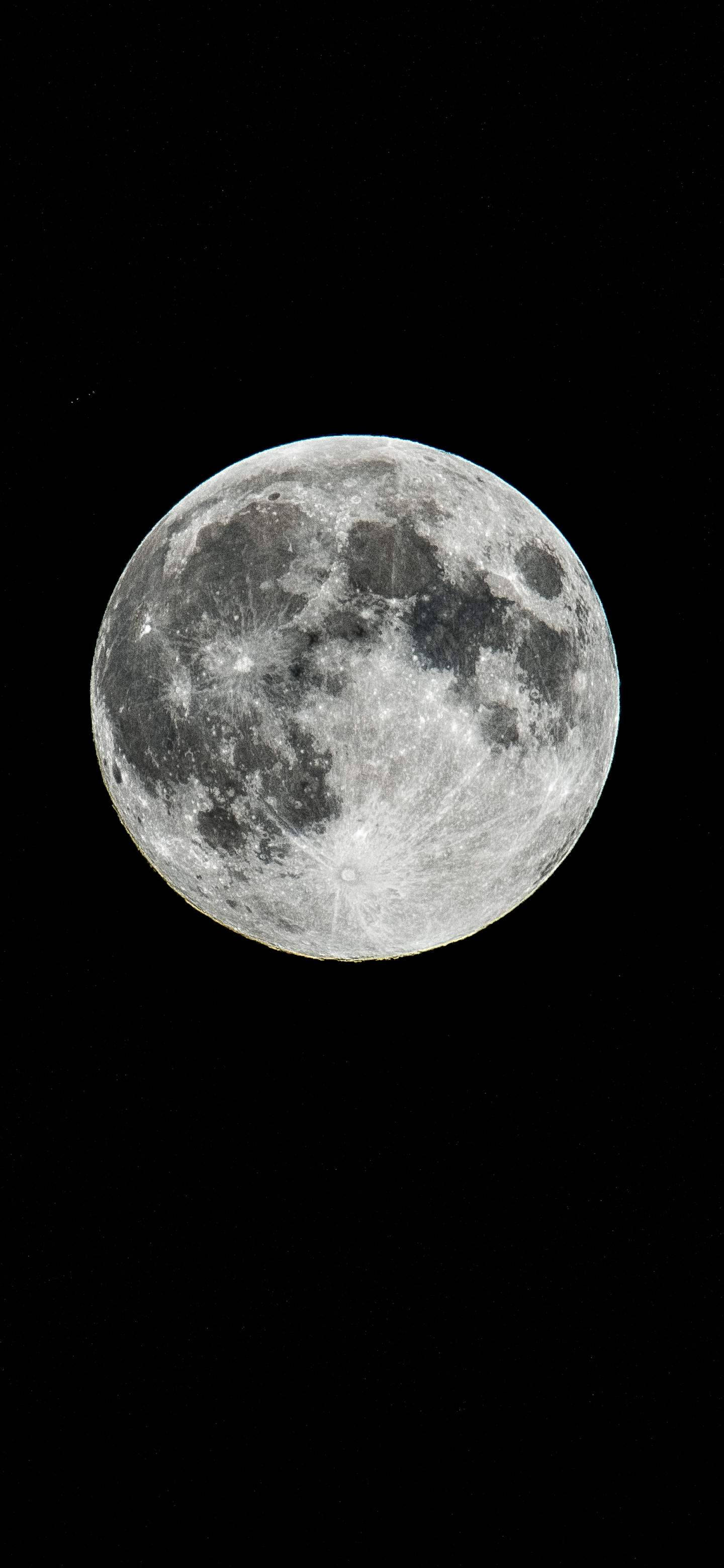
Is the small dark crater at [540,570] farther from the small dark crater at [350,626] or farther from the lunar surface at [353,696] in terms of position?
the small dark crater at [350,626]

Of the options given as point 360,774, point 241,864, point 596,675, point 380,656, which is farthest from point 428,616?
point 241,864

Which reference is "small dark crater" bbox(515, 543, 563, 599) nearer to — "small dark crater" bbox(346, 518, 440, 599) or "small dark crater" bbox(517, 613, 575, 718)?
"small dark crater" bbox(517, 613, 575, 718)

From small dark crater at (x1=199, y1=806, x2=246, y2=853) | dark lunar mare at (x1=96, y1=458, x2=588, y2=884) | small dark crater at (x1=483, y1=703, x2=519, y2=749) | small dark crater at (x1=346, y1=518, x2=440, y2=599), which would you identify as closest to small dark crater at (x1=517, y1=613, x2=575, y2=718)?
dark lunar mare at (x1=96, y1=458, x2=588, y2=884)

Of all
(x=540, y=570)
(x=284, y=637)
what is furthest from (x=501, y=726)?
(x=284, y=637)

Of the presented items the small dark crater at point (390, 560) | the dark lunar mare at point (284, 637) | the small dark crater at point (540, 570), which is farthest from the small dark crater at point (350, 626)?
the small dark crater at point (540, 570)

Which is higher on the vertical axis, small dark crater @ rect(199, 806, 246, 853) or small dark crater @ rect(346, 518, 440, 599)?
small dark crater @ rect(346, 518, 440, 599)

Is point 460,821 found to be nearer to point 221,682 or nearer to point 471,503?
point 221,682
